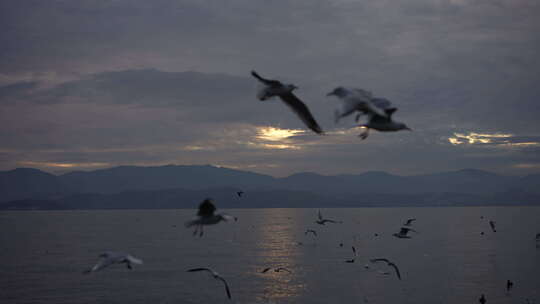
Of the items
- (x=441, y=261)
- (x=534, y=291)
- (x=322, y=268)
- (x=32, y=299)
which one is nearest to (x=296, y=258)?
(x=322, y=268)

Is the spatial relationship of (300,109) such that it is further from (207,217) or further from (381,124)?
(207,217)

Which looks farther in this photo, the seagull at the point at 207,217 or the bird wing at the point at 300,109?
the seagull at the point at 207,217

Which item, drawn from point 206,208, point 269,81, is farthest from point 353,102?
point 206,208

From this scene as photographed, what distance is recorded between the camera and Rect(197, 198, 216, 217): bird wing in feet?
37.2

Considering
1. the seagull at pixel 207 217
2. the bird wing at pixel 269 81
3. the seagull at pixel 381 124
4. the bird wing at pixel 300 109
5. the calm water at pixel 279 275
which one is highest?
the bird wing at pixel 269 81

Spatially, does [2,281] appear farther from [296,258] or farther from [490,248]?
[490,248]

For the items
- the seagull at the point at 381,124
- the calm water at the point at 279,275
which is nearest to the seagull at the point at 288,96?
the seagull at the point at 381,124

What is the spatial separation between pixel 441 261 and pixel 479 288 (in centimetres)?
2928

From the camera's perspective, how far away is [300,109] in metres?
10.1

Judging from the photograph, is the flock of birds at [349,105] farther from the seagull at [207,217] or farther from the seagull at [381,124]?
the seagull at [207,217]

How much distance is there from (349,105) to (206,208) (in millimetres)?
5218

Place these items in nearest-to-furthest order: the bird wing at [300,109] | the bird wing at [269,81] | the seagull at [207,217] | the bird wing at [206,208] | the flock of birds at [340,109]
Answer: the flock of birds at [340,109] < the bird wing at [269,81] < the bird wing at [300,109] < the seagull at [207,217] < the bird wing at [206,208]

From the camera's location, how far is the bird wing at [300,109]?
32.5ft

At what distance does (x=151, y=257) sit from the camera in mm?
105125
